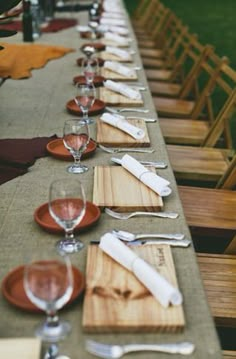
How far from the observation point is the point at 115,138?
232 centimetres

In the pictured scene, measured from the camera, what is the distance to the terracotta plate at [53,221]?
1574 mm

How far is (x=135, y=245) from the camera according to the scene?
149cm

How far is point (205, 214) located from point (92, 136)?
56 cm

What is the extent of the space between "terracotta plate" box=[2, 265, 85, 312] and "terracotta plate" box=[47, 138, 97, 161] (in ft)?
2.69

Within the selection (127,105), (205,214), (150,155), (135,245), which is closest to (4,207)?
(135,245)

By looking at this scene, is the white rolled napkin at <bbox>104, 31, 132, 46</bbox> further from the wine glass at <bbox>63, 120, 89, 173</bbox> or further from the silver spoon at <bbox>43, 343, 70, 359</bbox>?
the silver spoon at <bbox>43, 343, 70, 359</bbox>

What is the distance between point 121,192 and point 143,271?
0.55m

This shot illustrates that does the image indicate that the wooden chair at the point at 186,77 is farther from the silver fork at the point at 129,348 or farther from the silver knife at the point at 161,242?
the silver fork at the point at 129,348

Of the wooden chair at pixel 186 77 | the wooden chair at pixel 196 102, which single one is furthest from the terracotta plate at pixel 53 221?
the wooden chair at pixel 186 77

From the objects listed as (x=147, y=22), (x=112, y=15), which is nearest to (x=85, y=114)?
(x=112, y=15)

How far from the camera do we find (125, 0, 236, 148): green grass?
370 inches

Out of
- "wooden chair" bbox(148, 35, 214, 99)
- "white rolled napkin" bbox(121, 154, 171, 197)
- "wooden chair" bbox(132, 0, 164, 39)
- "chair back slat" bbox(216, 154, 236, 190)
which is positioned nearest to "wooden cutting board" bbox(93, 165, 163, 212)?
"white rolled napkin" bbox(121, 154, 171, 197)

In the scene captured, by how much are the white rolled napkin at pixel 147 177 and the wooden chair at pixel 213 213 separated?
47 centimetres

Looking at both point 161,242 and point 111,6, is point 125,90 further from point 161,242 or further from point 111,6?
point 111,6
